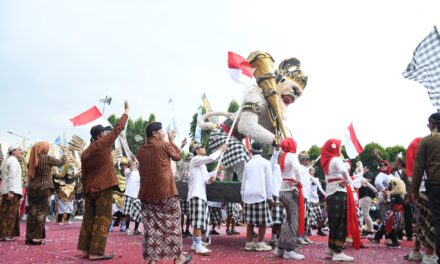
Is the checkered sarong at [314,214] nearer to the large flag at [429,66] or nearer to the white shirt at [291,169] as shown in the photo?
the white shirt at [291,169]

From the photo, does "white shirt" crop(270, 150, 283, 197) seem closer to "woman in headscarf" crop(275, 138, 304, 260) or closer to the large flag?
"woman in headscarf" crop(275, 138, 304, 260)

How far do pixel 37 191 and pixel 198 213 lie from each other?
2765mm

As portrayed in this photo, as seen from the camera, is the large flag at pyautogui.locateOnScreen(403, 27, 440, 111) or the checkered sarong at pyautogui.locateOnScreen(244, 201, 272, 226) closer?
the large flag at pyautogui.locateOnScreen(403, 27, 440, 111)

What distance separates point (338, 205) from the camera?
18.4ft

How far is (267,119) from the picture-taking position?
7.99 m

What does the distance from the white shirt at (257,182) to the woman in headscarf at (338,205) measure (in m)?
0.96

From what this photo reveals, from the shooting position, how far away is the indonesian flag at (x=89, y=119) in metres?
6.50

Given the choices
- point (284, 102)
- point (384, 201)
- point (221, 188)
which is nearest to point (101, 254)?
point (221, 188)

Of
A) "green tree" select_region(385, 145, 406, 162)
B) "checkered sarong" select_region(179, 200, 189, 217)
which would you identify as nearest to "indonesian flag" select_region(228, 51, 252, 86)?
"checkered sarong" select_region(179, 200, 189, 217)

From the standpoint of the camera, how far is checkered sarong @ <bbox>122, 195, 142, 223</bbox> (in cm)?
901

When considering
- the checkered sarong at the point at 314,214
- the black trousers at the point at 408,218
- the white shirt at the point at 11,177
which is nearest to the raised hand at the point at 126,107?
the white shirt at the point at 11,177

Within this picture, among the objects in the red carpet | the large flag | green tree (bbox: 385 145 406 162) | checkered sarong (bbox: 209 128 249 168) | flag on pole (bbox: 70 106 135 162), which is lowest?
the red carpet

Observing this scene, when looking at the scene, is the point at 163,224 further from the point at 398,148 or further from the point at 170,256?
the point at 398,148

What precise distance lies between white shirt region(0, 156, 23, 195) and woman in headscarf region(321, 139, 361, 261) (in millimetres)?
5343
